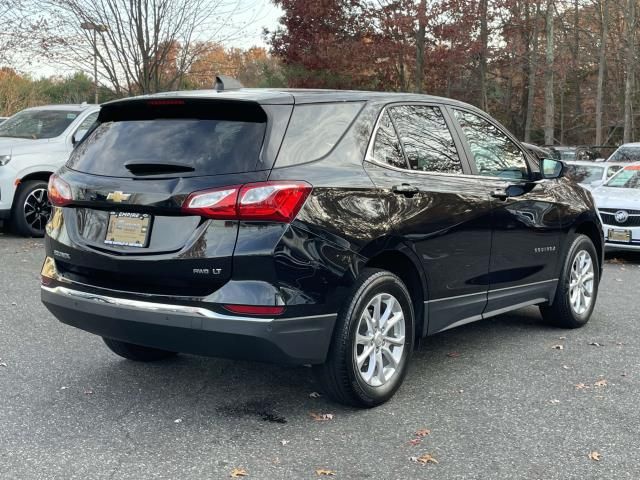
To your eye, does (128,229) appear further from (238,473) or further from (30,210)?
(30,210)

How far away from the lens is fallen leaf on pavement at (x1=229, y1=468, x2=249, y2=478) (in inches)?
131

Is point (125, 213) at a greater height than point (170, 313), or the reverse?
point (125, 213)

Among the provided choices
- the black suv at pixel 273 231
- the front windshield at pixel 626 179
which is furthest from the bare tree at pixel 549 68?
the black suv at pixel 273 231

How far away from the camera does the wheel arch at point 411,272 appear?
428 centimetres

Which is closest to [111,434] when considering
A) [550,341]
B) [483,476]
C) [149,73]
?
[483,476]

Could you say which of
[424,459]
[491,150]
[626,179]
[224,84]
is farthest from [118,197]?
[626,179]

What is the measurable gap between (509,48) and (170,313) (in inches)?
1123

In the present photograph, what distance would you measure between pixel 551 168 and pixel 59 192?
3.57 meters

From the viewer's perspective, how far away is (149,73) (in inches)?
590

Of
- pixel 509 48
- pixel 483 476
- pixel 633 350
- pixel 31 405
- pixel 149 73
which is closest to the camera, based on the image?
pixel 483 476

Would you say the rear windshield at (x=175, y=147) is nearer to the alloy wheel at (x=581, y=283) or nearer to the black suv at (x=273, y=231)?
the black suv at (x=273, y=231)

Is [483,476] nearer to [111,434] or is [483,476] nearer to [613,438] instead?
[613,438]

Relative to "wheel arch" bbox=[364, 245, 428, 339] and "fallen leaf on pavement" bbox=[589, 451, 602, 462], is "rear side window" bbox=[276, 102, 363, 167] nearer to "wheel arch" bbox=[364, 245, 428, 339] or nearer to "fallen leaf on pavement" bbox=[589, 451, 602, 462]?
"wheel arch" bbox=[364, 245, 428, 339]

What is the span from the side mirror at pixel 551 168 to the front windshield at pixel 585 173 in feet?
26.4
